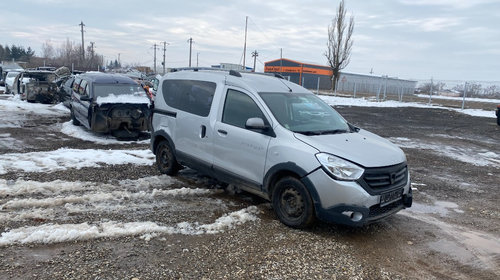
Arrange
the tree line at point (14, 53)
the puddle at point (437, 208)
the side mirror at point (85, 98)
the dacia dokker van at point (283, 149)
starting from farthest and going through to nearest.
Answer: the tree line at point (14, 53) < the side mirror at point (85, 98) < the puddle at point (437, 208) < the dacia dokker van at point (283, 149)

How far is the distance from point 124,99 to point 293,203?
7.26 m

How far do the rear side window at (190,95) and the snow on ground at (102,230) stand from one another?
1.86m

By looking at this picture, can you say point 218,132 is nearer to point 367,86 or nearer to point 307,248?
point 307,248

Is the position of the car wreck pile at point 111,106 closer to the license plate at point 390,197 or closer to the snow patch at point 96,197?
the snow patch at point 96,197

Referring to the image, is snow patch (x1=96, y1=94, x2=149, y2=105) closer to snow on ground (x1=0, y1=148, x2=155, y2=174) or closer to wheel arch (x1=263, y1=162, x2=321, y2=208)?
snow on ground (x1=0, y1=148, x2=155, y2=174)

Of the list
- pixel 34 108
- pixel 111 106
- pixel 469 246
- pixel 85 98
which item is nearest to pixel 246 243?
pixel 469 246

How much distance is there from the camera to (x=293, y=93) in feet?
18.7

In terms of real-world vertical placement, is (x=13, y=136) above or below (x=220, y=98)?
below

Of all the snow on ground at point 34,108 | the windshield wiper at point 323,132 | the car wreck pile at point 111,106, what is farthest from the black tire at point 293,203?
the snow on ground at point 34,108

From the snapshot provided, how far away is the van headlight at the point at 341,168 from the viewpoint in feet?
13.9

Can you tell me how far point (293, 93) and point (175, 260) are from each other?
3060 millimetres

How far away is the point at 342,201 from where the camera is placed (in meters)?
4.21

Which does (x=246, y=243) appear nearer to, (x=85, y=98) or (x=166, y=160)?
(x=166, y=160)

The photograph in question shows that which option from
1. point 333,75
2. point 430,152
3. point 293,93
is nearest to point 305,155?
point 293,93
